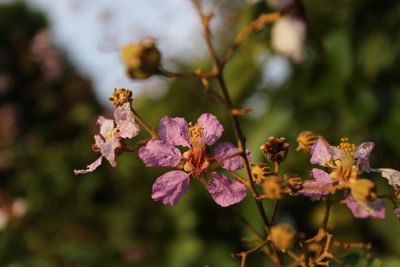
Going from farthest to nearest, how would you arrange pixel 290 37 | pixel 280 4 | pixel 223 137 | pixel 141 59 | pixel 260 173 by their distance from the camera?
pixel 223 137, pixel 290 37, pixel 280 4, pixel 260 173, pixel 141 59

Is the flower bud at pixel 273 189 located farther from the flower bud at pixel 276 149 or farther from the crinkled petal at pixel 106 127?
the crinkled petal at pixel 106 127

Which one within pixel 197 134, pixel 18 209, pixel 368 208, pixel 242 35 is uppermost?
pixel 242 35

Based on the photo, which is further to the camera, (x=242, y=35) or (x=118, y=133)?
(x=118, y=133)

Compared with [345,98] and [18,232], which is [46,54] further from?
[345,98]

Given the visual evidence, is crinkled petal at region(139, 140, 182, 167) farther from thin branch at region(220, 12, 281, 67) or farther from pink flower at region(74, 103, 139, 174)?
thin branch at region(220, 12, 281, 67)

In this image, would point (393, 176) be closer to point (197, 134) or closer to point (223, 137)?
point (197, 134)

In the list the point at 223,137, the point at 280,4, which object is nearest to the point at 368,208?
the point at 280,4

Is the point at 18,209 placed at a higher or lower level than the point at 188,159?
lower

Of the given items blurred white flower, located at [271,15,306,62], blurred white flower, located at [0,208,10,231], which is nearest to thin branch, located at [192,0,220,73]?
blurred white flower, located at [271,15,306,62]
